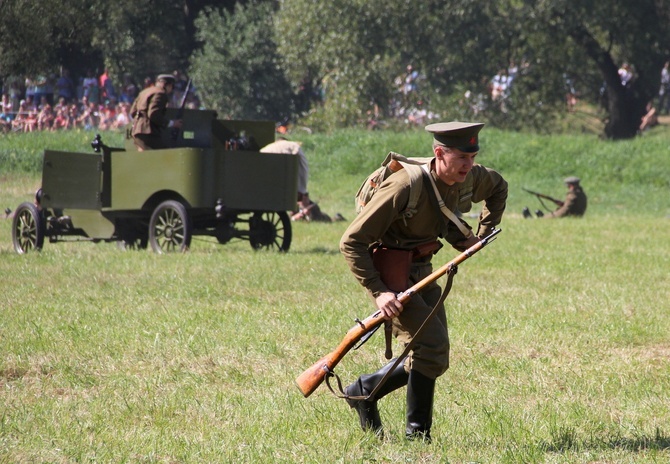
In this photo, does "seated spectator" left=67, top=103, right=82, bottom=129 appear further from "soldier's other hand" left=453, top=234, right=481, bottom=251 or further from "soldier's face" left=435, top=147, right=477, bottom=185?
"soldier's face" left=435, top=147, right=477, bottom=185

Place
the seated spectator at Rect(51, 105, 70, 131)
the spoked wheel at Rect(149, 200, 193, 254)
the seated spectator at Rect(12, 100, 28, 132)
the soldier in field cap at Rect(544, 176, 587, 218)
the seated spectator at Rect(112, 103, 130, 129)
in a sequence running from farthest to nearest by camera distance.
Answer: the seated spectator at Rect(112, 103, 130, 129) < the seated spectator at Rect(51, 105, 70, 131) < the seated spectator at Rect(12, 100, 28, 132) < the soldier in field cap at Rect(544, 176, 587, 218) < the spoked wheel at Rect(149, 200, 193, 254)

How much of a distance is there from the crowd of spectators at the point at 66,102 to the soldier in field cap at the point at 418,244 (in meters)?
25.6

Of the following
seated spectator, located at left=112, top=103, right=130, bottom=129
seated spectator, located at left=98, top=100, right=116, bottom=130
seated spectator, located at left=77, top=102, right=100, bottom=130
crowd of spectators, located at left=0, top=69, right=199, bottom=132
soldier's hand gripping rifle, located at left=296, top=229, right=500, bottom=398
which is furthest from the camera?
seated spectator, located at left=98, top=100, right=116, bottom=130

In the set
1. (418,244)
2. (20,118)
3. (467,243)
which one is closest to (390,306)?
(418,244)

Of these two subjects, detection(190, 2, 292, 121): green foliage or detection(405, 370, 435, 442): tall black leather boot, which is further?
detection(190, 2, 292, 121): green foliage

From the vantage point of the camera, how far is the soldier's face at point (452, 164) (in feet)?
17.6

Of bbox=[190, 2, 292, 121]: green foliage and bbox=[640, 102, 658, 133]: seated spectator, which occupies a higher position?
bbox=[190, 2, 292, 121]: green foliage

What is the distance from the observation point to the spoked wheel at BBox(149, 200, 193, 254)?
14.1 metres

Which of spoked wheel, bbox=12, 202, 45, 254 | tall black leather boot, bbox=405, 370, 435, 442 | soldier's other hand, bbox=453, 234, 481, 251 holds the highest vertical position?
soldier's other hand, bbox=453, 234, 481, 251

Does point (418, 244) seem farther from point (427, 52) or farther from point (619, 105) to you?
point (619, 105)

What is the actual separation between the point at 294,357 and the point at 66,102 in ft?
100

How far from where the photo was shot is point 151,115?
1447 centimetres

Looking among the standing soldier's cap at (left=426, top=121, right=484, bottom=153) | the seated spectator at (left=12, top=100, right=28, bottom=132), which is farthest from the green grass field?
the seated spectator at (left=12, top=100, right=28, bottom=132)

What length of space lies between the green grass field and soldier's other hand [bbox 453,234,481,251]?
38.3 inches
